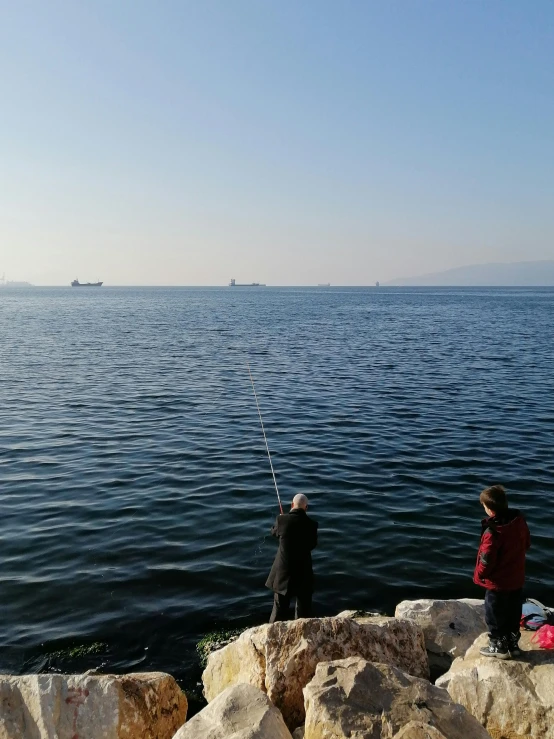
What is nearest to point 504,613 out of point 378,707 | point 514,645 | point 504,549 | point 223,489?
point 514,645

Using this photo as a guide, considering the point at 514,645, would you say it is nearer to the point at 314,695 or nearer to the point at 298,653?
the point at 298,653

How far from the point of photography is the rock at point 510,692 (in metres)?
6.51

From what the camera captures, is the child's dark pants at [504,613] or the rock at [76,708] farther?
the child's dark pants at [504,613]

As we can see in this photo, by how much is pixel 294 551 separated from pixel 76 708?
369cm

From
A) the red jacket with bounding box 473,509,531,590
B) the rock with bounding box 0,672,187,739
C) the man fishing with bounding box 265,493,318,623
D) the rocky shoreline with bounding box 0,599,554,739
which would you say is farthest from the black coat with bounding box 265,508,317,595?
the rock with bounding box 0,672,187,739

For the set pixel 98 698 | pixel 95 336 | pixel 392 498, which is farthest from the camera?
pixel 95 336

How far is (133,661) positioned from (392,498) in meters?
7.98

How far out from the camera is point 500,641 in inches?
293

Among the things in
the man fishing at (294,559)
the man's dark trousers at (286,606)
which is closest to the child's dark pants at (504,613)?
the man fishing at (294,559)

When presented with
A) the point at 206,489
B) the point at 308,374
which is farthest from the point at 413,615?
the point at 308,374

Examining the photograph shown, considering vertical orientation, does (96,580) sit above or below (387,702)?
below

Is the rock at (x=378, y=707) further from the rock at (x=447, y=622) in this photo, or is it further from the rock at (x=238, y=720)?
the rock at (x=447, y=622)

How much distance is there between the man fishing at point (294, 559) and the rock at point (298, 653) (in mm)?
1429

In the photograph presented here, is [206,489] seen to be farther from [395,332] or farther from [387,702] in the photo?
[395,332]
